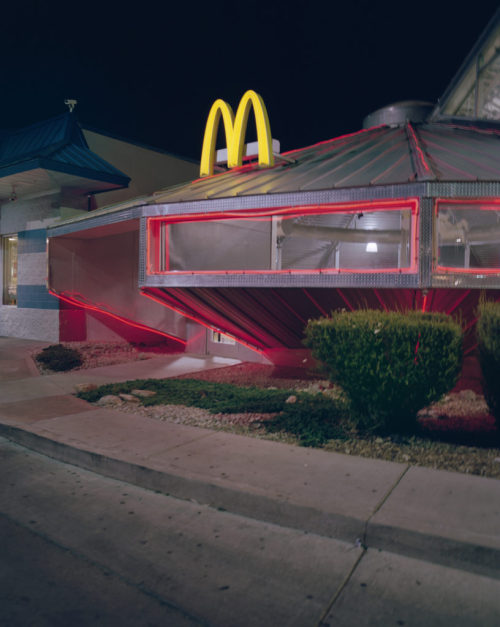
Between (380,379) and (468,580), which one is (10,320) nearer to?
(380,379)

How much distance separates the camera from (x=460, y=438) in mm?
6102

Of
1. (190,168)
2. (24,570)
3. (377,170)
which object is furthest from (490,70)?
(24,570)

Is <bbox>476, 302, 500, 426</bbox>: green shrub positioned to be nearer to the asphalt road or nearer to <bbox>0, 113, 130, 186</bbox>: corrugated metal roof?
the asphalt road

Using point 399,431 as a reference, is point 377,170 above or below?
above

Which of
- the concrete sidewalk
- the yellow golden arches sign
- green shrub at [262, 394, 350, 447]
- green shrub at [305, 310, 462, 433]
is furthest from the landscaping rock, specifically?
the yellow golden arches sign

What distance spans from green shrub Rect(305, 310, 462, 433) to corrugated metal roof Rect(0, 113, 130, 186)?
11.2m

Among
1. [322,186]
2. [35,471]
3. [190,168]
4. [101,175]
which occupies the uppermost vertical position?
[190,168]

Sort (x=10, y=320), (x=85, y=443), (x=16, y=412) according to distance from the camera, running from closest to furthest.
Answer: (x=85, y=443) → (x=16, y=412) → (x=10, y=320)

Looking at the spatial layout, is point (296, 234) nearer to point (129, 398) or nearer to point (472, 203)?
point (472, 203)

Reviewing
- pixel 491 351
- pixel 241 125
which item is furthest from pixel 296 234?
pixel 491 351

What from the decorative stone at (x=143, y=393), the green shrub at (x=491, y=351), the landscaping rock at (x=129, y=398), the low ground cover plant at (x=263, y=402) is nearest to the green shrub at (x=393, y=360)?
the green shrub at (x=491, y=351)

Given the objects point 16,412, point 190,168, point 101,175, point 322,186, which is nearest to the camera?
point 16,412

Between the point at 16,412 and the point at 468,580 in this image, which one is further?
the point at 16,412

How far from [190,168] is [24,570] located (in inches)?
797
